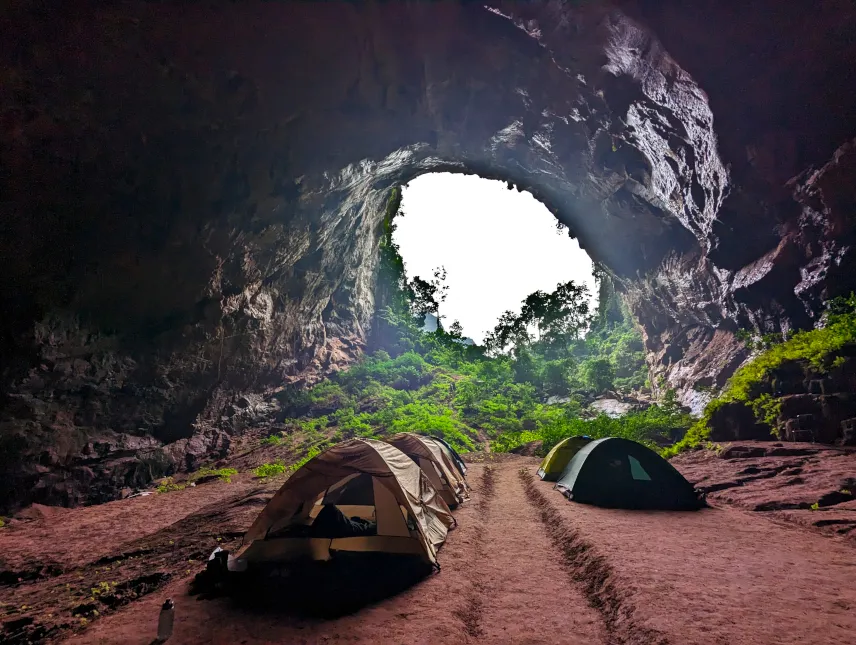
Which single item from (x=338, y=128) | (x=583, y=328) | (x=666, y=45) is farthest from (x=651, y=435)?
(x=583, y=328)

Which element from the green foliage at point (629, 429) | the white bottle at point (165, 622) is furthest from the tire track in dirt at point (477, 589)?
the green foliage at point (629, 429)

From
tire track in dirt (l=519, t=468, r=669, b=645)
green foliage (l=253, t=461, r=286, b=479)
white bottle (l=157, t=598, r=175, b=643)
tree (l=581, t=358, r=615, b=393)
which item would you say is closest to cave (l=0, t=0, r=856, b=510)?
green foliage (l=253, t=461, r=286, b=479)

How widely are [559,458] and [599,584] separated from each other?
8724 mm

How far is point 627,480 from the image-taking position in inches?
378

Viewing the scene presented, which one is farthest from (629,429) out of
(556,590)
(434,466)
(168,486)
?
(168,486)

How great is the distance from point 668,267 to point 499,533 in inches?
855

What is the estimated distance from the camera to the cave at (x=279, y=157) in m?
11.3

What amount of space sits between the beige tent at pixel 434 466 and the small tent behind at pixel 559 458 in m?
3.73

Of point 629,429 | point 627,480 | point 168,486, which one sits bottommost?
point 168,486

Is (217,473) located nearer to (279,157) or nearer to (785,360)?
(279,157)

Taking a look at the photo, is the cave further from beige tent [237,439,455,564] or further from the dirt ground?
beige tent [237,439,455,564]

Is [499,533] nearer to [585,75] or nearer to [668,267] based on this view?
[585,75]

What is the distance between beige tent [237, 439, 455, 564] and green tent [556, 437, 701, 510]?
4885 mm

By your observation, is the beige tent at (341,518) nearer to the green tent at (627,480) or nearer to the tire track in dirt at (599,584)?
the tire track in dirt at (599,584)
